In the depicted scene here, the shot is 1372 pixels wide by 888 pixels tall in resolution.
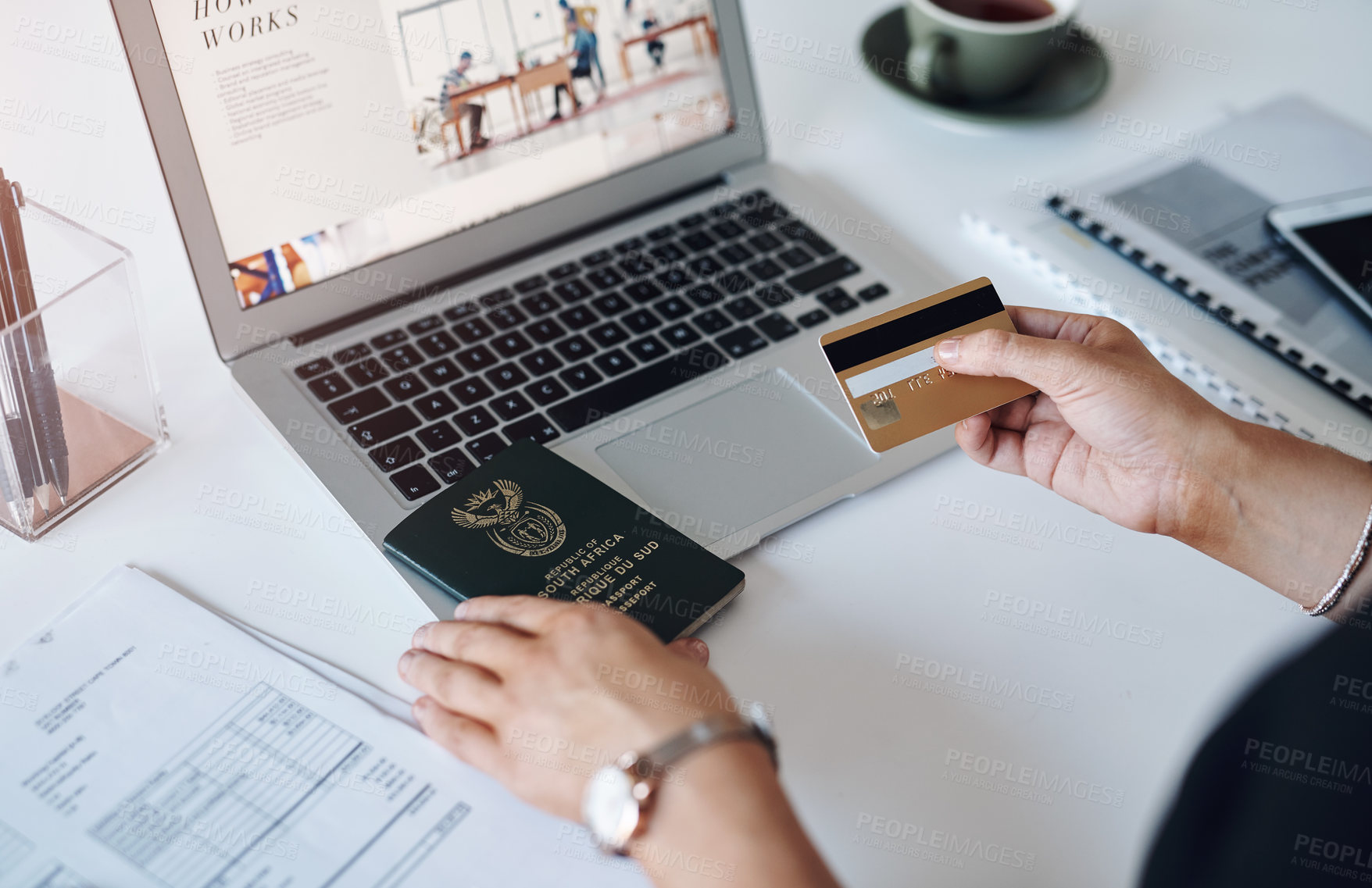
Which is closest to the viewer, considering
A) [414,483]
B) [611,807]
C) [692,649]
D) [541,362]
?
[611,807]

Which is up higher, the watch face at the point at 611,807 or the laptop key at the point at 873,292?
the laptop key at the point at 873,292

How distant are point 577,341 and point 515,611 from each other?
305 millimetres

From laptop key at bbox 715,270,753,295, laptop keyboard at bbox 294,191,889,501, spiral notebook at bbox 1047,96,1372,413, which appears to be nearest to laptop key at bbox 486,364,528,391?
laptop keyboard at bbox 294,191,889,501

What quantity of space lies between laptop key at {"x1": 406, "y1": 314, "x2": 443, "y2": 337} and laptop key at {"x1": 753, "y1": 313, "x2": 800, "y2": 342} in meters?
0.28

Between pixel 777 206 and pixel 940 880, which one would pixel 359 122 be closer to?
pixel 777 206

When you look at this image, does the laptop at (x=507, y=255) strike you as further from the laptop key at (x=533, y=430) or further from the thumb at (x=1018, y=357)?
the thumb at (x=1018, y=357)

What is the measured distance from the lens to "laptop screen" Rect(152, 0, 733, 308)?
76 cm

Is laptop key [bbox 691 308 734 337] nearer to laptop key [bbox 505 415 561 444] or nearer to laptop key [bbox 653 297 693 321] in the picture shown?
laptop key [bbox 653 297 693 321]

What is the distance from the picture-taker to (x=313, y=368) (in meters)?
0.82

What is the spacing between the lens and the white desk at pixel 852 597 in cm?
60

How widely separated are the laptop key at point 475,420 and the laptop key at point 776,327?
251 mm

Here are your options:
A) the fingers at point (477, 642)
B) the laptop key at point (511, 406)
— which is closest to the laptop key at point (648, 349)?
the laptop key at point (511, 406)

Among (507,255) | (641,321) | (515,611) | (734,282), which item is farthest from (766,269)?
(515,611)

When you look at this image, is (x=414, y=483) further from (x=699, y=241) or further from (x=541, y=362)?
(x=699, y=241)
